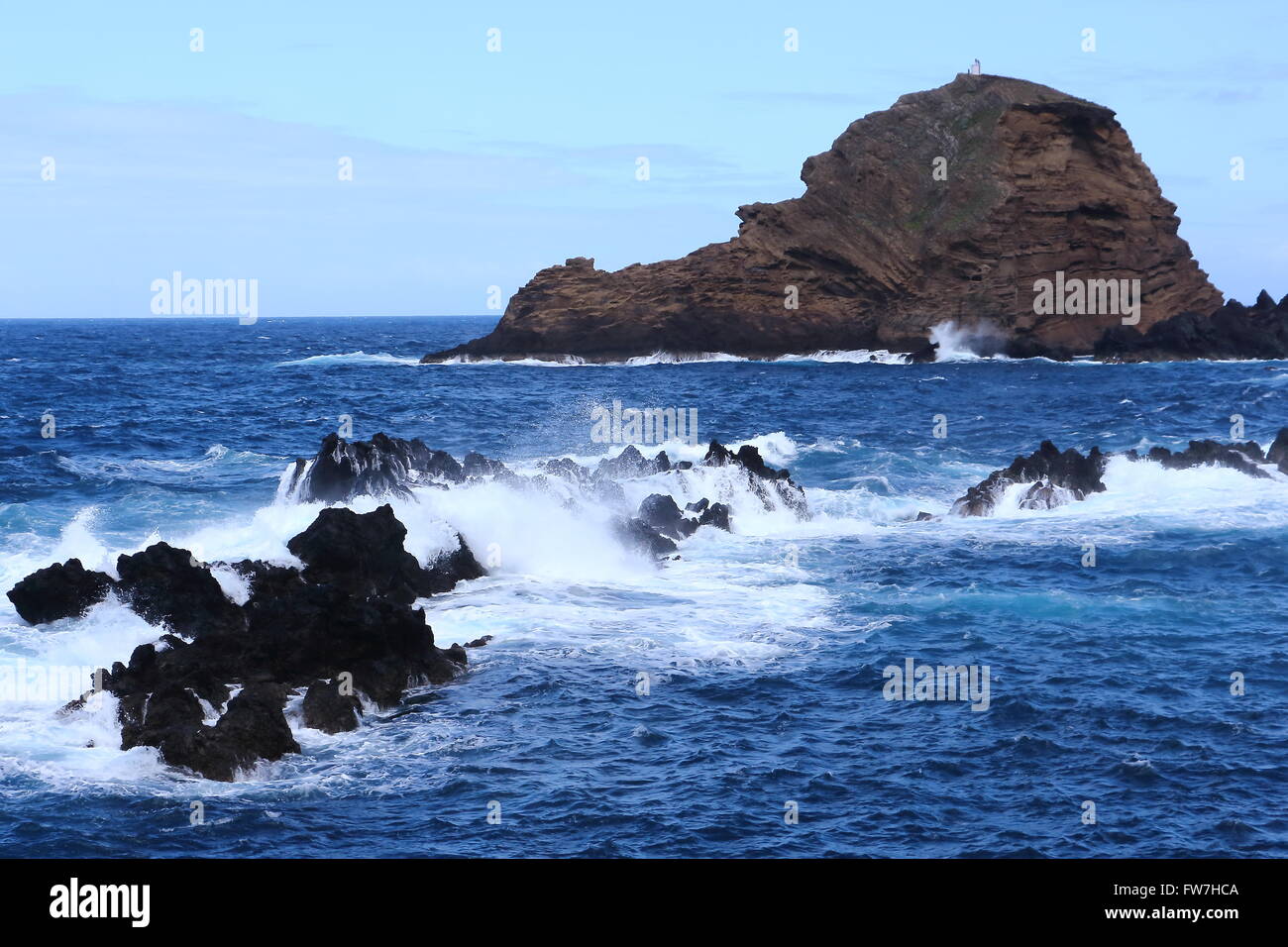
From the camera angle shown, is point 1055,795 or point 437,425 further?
point 437,425

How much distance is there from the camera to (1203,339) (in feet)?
287

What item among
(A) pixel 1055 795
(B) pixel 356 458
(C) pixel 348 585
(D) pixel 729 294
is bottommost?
(A) pixel 1055 795

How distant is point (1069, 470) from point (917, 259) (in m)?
62.0

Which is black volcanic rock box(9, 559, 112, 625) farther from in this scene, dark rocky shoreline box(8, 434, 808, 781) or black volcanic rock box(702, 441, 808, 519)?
black volcanic rock box(702, 441, 808, 519)

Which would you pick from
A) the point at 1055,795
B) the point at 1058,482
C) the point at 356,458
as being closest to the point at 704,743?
the point at 1055,795

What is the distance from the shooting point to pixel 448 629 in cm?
2280

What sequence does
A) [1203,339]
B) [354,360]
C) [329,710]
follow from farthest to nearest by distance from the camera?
[354,360] < [1203,339] < [329,710]

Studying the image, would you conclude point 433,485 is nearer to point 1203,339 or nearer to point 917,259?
point 1203,339

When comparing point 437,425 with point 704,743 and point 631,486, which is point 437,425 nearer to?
point 631,486

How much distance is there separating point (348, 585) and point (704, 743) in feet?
27.1

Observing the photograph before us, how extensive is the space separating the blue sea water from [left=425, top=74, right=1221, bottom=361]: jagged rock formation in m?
50.9

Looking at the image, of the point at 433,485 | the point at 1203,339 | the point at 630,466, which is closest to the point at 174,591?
the point at 433,485

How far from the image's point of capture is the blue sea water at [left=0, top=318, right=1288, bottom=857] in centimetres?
1450
